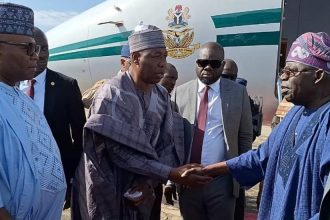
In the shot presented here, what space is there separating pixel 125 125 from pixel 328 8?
23.0ft

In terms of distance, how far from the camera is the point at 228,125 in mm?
2971

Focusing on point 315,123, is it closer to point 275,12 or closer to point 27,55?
point 27,55

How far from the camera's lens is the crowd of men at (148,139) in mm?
1690

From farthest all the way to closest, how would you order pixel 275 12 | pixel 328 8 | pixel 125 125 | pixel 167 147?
pixel 328 8 < pixel 275 12 < pixel 167 147 < pixel 125 125

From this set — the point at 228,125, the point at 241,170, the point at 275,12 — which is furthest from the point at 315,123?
the point at 275,12

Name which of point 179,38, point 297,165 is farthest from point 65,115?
point 179,38

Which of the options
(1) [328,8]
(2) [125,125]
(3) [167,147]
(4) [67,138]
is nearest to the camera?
(2) [125,125]

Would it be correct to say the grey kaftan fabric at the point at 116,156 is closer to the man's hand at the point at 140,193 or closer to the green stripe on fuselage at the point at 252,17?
the man's hand at the point at 140,193

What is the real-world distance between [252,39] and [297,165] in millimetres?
4779

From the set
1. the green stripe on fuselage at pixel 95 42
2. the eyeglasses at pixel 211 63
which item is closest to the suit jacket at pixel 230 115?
the eyeglasses at pixel 211 63

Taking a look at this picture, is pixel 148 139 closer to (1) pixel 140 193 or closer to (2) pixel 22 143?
(1) pixel 140 193

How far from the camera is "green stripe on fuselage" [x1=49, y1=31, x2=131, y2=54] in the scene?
6.83m

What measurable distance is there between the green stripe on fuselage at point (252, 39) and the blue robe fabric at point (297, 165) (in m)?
4.39

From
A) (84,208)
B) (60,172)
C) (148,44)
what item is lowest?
(84,208)
